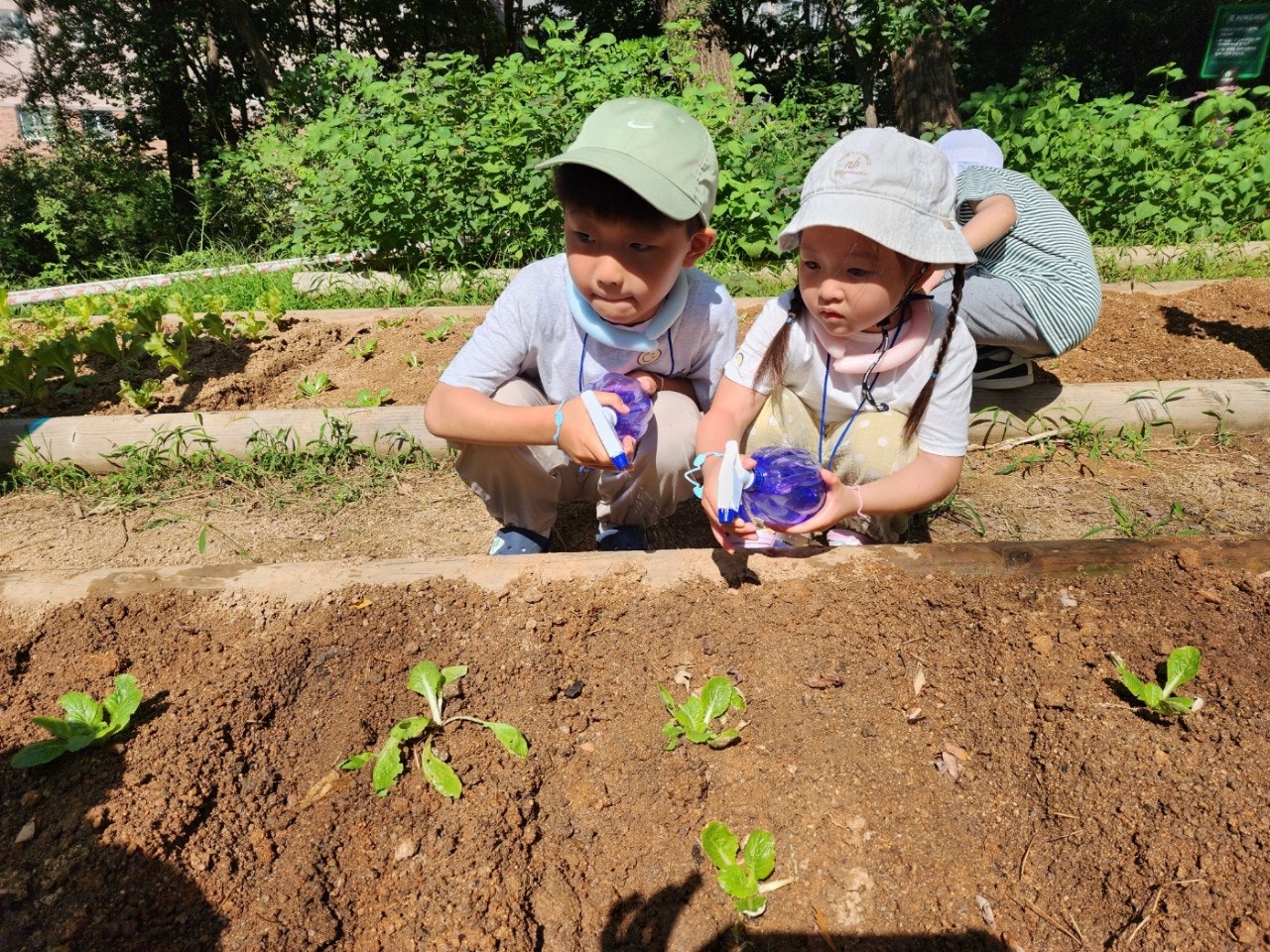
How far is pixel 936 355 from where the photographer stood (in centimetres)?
192

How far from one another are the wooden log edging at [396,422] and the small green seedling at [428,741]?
156 centimetres

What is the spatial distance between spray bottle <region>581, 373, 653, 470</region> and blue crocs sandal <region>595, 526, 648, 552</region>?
553mm

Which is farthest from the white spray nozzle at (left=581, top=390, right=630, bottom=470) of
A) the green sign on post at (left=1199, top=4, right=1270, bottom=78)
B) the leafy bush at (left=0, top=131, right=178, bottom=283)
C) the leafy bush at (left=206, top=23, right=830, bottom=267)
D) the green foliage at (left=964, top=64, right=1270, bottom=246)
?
the leafy bush at (left=0, top=131, right=178, bottom=283)

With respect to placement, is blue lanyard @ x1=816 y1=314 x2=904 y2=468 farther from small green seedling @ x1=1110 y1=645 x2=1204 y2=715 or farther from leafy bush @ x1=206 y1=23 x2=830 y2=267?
leafy bush @ x1=206 y1=23 x2=830 y2=267

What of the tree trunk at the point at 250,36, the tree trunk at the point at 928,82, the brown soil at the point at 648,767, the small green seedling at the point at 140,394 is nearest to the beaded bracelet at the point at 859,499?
the brown soil at the point at 648,767

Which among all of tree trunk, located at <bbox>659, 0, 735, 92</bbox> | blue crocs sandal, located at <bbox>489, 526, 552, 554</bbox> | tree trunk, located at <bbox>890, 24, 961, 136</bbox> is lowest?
blue crocs sandal, located at <bbox>489, 526, 552, 554</bbox>

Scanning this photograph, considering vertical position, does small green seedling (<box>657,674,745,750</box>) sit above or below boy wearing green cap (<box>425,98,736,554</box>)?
below

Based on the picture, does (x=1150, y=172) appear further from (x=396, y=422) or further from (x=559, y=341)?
(x=396, y=422)

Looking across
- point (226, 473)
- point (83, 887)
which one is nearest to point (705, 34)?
point (226, 473)

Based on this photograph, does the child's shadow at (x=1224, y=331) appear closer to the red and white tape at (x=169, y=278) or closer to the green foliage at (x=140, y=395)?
the red and white tape at (x=169, y=278)

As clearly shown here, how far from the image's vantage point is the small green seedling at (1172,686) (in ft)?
4.95

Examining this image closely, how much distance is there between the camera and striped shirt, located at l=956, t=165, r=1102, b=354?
2.75 m

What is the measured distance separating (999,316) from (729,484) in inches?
69.1

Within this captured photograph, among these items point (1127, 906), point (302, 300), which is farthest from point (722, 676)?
point (302, 300)
